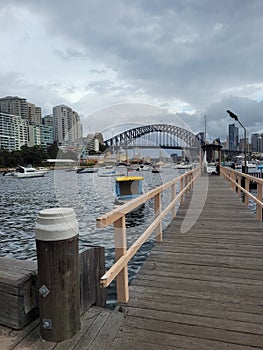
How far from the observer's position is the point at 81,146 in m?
9.73

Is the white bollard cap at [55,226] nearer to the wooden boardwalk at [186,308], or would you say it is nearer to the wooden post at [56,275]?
the wooden post at [56,275]

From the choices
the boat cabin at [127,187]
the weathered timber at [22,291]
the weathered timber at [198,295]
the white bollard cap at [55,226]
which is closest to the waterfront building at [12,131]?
the boat cabin at [127,187]

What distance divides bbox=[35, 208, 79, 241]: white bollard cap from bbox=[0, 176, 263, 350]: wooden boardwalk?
76 cm

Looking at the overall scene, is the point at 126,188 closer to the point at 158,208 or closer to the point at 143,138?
the point at 143,138

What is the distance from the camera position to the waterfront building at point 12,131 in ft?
402

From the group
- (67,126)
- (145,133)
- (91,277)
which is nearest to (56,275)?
(91,277)

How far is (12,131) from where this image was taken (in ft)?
422

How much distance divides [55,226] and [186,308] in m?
1.52

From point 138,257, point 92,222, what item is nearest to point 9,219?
point 92,222

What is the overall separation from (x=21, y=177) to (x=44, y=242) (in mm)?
60566

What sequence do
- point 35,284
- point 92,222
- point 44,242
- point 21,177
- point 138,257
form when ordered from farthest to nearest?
point 21,177 → point 92,222 → point 138,257 → point 35,284 → point 44,242

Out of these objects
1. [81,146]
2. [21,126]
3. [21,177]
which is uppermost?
[21,126]

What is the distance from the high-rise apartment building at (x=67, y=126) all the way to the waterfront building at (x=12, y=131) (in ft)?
370

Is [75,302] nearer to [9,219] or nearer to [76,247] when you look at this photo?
[76,247]
